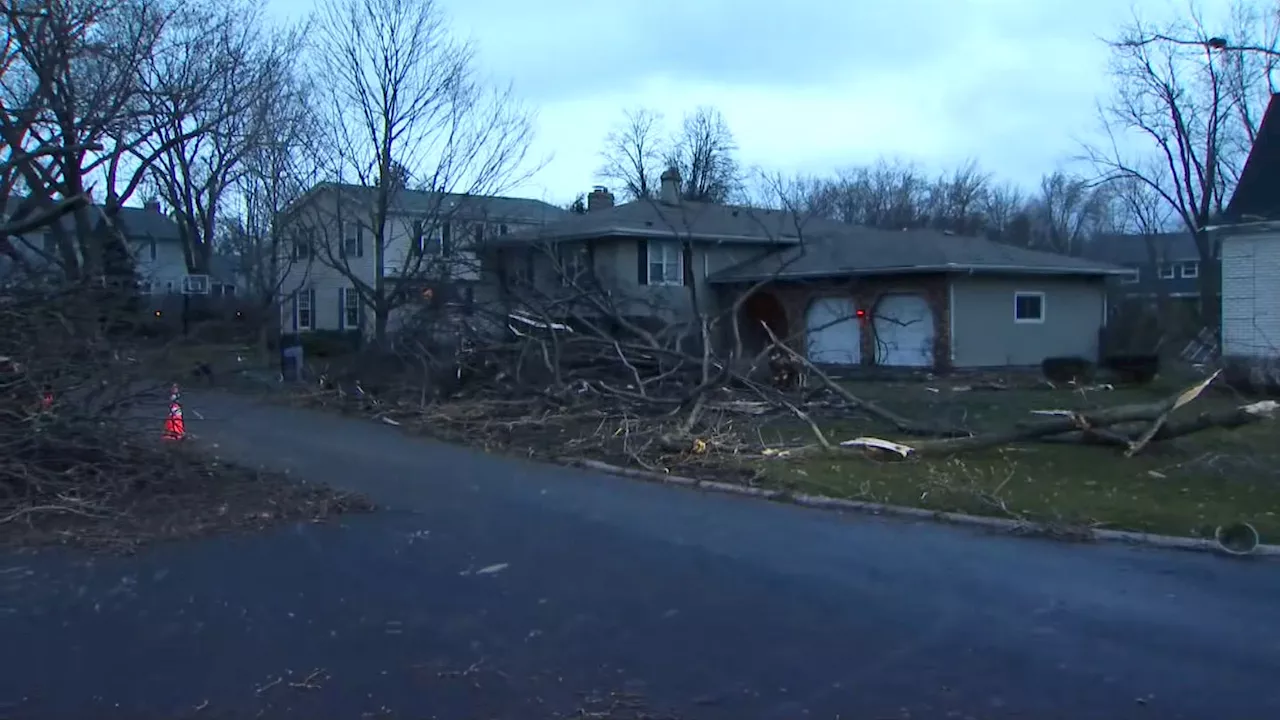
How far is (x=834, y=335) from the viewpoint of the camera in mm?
33562

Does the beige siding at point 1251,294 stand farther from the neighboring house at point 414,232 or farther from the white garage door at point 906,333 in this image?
the neighboring house at point 414,232

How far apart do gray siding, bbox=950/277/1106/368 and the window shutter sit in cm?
930

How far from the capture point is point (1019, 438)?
48.9 feet

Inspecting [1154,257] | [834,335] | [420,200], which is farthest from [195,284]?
[1154,257]


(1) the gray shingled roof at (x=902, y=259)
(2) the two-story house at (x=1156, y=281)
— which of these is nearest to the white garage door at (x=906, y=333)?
(1) the gray shingled roof at (x=902, y=259)

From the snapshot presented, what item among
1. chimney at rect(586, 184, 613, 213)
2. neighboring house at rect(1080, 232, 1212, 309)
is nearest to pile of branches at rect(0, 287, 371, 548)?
chimney at rect(586, 184, 613, 213)

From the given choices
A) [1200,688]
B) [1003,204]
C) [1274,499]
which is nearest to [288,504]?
[1200,688]

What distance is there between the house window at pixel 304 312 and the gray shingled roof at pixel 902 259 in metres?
19.4

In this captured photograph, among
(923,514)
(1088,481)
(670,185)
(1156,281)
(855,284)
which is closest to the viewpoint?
(923,514)

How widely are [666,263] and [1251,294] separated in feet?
53.6

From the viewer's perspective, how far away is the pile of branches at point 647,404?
588 inches

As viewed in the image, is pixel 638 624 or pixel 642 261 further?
pixel 642 261

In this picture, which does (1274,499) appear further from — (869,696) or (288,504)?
(288,504)

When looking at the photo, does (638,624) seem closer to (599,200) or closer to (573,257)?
(573,257)
